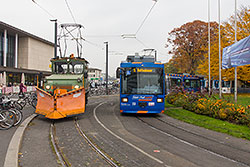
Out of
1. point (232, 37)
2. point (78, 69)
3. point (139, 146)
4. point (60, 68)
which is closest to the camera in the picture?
point (139, 146)

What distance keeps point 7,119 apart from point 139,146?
17.3 feet

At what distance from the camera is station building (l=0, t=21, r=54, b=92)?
4222cm

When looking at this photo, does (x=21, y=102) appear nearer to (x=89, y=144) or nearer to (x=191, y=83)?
(x=89, y=144)

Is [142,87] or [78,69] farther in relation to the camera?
[78,69]

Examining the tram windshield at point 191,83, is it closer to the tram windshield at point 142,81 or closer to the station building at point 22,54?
the tram windshield at point 142,81

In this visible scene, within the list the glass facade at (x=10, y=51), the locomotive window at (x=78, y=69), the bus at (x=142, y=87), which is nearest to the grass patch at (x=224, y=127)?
the bus at (x=142, y=87)

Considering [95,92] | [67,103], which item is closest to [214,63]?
[95,92]

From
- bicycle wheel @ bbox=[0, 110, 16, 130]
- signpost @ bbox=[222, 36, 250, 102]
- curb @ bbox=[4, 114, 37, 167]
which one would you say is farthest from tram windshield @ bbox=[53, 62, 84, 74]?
signpost @ bbox=[222, 36, 250, 102]

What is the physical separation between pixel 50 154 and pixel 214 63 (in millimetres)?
25697

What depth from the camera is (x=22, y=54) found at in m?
55.1

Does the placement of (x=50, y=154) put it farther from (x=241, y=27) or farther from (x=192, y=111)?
(x=241, y=27)

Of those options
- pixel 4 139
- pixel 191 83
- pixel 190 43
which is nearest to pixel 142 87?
pixel 4 139

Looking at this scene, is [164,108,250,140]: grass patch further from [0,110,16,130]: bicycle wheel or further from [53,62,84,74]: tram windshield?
[0,110,16,130]: bicycle wheel

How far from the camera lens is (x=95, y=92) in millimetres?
31922
